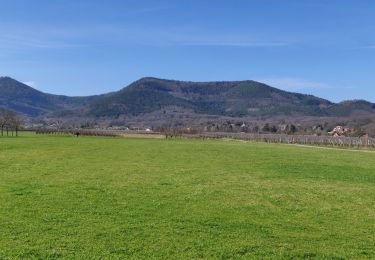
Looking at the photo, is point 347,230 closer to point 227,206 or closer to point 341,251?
point 341,251

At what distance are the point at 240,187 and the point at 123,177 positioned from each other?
6427mm

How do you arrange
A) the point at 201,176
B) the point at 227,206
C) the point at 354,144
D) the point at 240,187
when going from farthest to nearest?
the point at 354,144, the point at 201,176, the point at 240,187, the point at 227,206

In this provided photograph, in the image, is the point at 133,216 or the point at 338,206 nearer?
the point at 133,216

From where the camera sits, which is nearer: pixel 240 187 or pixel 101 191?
pixel 101 191

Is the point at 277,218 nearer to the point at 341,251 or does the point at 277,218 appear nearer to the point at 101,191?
the point at 341,251

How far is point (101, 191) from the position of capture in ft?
65.3

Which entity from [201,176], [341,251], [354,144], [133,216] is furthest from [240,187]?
[354,144]

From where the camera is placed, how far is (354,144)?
8900 cm

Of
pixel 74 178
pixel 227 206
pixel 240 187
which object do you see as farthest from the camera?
pixel 74 178

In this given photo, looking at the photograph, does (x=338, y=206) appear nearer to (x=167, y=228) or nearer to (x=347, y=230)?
(x=347, y=230)

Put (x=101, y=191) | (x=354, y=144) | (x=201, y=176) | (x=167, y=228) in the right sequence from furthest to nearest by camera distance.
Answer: (x=354, y=144) < (x=201, y=176) < (x=101, y=191) < (x=167, y=228)

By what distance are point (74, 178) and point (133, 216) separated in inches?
386

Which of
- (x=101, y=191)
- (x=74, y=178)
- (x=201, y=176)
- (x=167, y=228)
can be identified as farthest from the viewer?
(x=201, y=176)

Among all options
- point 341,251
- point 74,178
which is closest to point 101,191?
point 74,178
